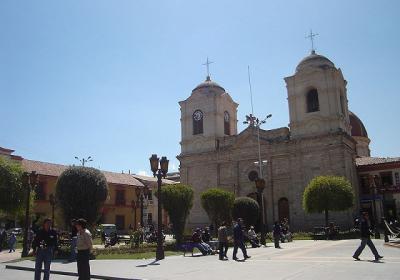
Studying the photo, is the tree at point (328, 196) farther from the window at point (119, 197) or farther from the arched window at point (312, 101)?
the window at point (119, 197)

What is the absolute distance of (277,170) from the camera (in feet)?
137

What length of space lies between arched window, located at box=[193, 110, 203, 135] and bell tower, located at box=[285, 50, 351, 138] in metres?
11.1

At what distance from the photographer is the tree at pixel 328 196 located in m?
31.6

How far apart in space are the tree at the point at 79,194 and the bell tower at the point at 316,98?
25.2m

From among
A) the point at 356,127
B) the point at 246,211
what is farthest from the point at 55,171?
the point at 356,127

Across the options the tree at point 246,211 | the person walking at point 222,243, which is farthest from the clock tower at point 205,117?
the person walking at point 222,243

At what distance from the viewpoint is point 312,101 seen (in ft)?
139

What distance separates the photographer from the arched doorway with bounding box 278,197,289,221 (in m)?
41.1

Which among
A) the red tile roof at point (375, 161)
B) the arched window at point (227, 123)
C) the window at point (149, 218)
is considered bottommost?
the window at point (149, 218)

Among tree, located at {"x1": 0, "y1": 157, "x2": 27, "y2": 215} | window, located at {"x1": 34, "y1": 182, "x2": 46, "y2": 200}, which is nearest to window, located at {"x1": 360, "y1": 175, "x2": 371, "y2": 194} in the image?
tree, located at {"x1": 0, "y1": 157, "x2": 27, "y2": 215}

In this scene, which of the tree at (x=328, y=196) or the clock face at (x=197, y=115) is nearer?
the tree at (x=328, y=196)

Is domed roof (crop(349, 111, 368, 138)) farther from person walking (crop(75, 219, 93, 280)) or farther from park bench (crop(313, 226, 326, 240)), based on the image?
person walking (crop(75, 219, 93, 280))

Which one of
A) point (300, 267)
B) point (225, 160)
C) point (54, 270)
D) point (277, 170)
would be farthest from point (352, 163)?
point (54, 270)

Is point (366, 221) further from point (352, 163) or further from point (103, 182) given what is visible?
point (352, 163)
